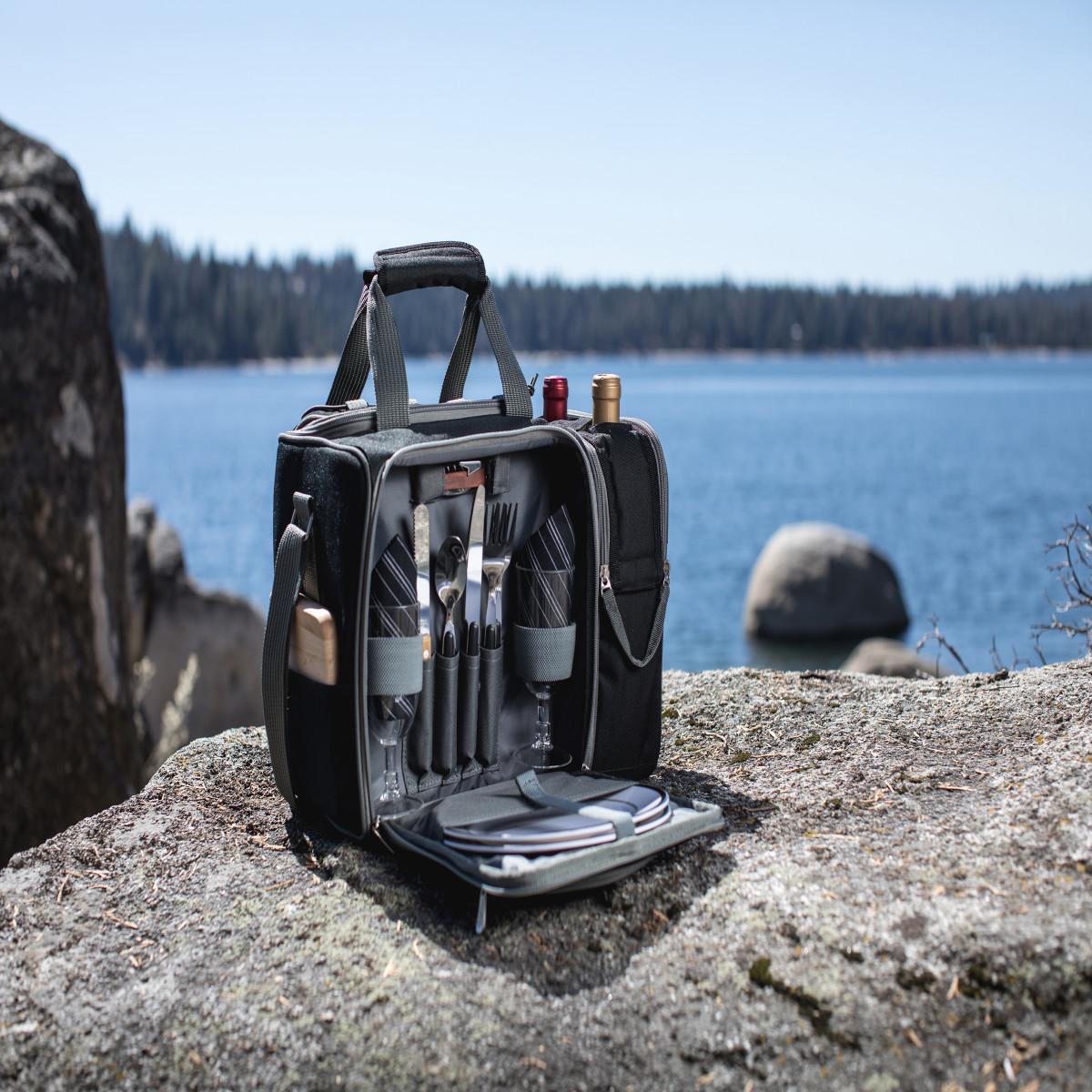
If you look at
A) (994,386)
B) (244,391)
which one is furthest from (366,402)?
(994,386)

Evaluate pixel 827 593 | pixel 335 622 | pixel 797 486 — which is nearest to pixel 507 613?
pixel 335 622

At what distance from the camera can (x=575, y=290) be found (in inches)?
4424

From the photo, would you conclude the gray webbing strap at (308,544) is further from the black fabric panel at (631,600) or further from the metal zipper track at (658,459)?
Result: the metal zipper track at (658,459)

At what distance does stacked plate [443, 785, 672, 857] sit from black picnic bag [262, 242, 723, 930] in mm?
37

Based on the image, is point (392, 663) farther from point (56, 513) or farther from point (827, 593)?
point (827, 593)

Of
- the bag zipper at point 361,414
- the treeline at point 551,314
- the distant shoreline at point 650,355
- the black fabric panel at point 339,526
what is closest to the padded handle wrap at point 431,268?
the bag zipper at point 361,414

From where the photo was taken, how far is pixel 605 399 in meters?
4.13

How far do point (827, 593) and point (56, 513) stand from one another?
14.5m

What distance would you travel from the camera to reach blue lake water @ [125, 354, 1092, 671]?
2111 cm

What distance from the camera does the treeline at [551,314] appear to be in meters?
95.1

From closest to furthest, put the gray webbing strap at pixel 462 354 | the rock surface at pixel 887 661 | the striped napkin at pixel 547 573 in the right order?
the striped napkin at pixel 547 573 → the gray webbing strap at pixel 462 354 → the rock surface at pixel 887 661

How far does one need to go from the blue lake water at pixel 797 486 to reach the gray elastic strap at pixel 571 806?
2513 millimetres

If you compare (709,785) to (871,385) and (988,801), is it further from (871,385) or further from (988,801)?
(871,385)

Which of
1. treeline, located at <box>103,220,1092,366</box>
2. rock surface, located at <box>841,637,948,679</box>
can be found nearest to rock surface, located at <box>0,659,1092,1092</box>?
rock surface, located at <box>841,637,948,679</box>
